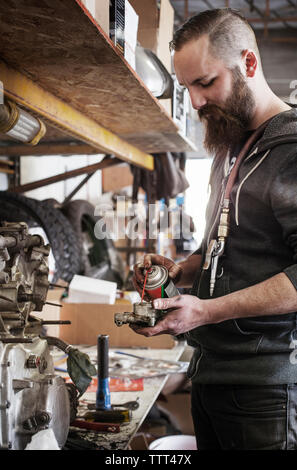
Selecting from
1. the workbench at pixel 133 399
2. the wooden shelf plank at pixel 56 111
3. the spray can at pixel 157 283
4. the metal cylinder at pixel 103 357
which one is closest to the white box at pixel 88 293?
the workbench at pixel 133 399

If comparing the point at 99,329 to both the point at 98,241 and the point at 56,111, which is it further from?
the point at 98,241

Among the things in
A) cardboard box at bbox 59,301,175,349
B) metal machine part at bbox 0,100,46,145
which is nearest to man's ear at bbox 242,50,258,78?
metal machine part at bbox 0,100,46,145

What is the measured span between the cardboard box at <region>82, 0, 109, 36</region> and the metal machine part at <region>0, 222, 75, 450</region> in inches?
20.2

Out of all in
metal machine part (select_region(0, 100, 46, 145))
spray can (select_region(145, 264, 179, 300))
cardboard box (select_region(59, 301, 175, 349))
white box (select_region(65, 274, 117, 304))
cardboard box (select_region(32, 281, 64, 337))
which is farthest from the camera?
white box (select_region(65, 274, 117, 304))

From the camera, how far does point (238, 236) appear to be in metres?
1.25

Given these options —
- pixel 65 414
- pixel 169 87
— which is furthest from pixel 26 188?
pixel 65 414

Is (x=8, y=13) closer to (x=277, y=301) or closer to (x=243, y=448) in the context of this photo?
(x=277, y=301)

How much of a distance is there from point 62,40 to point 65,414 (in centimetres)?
85

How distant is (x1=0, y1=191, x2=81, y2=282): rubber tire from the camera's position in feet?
9.95

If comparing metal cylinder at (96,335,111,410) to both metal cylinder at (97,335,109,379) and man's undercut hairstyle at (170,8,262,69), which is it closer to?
metal cylinder at (97,335,109,379)

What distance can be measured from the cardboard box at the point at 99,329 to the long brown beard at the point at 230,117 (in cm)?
126

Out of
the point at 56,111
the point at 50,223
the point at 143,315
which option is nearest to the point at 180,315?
the point at 143,315

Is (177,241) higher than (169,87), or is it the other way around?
(169,87)

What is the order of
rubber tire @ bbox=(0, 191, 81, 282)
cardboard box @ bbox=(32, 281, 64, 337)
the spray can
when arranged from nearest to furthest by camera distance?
the spray can
cardboard box @ bbox=(32, 281, 64, 337)
rubber tire @ bbox=(0, 191, 81, 282)
